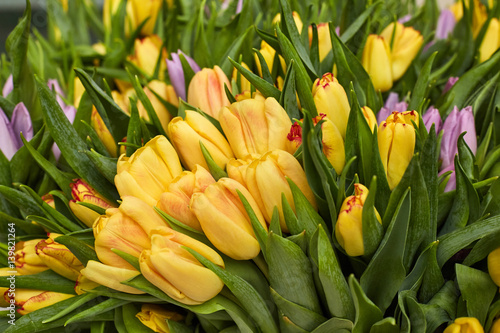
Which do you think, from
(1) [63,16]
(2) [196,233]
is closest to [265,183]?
(2) [196,233]

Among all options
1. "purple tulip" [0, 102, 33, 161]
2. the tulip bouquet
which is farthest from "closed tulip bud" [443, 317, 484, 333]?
"purple tulip" [0, 102, 33, 161]

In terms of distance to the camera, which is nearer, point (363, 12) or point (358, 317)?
point (358, 317)

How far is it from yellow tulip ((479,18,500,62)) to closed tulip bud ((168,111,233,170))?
1.01 feet

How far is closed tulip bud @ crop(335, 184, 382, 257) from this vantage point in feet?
1.08

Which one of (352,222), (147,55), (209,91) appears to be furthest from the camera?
(147,55)

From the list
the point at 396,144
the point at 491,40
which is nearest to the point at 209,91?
the point at 396,144

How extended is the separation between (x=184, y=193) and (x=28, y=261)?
15cm

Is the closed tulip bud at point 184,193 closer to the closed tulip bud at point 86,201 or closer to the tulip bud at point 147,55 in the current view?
the closed tulip bud at point 86,201

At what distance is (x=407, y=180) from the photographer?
339 mm

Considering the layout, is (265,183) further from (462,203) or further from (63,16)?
(63,16)

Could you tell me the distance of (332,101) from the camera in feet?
1.29

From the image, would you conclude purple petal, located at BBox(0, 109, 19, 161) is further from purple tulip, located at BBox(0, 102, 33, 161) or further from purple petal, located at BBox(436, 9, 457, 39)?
purple petal, located at BBox(436, 9, 457, 39)

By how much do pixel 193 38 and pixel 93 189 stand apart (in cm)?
25

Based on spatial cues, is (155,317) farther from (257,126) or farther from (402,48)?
(402,48)
